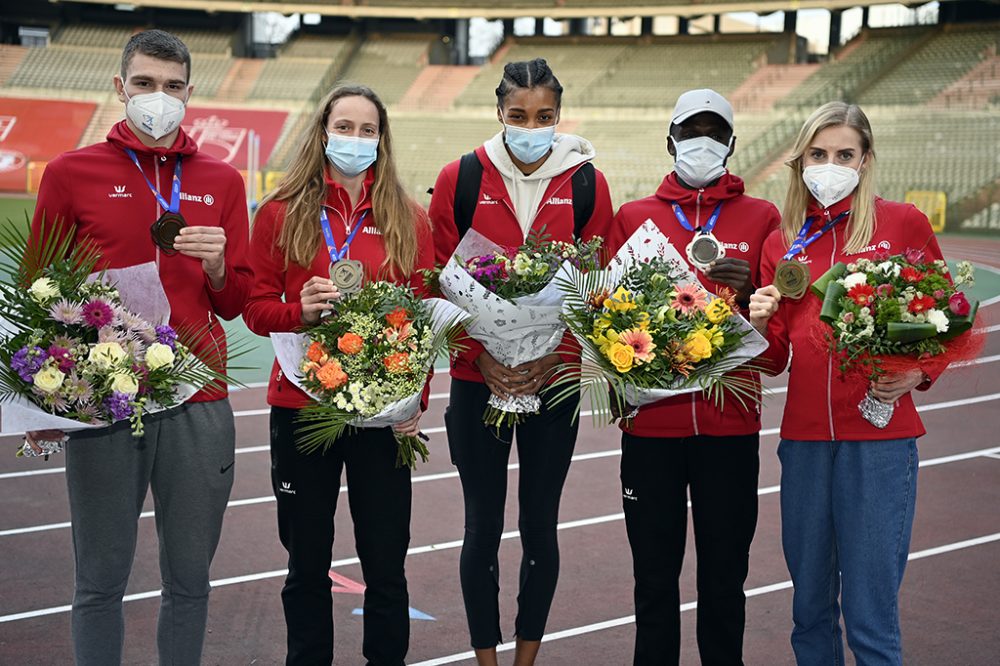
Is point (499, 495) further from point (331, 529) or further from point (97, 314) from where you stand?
point (97, 314)

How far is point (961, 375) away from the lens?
132 inches

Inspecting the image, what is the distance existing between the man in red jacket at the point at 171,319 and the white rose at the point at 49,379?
0.31 meters

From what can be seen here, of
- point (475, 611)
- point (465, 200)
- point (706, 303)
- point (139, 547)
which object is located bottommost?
point (139, 547)

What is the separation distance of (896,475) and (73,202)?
9.10 feet

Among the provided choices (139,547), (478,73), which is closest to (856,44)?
(478,73)

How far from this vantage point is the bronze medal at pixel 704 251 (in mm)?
3424

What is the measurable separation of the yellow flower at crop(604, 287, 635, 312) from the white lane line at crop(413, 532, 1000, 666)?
6.12 feet

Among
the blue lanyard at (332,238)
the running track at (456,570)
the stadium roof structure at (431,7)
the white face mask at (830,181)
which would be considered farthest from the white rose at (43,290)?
the stadium roof structure at (431,7)

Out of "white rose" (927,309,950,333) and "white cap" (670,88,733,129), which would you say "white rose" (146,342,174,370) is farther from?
"white rose" (927,309,950,333)

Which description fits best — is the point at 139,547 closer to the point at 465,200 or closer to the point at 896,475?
the point at 465,200

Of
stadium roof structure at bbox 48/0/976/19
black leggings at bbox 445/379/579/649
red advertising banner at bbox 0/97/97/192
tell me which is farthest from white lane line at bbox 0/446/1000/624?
stadium roof structure at bbox 48/0/976/19

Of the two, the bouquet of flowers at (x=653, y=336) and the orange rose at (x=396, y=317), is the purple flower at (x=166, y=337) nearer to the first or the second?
the orange rose at (x=396, y=317)

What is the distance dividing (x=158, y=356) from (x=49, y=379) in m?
0.30

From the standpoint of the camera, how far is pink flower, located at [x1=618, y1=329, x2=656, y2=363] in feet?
10.3
